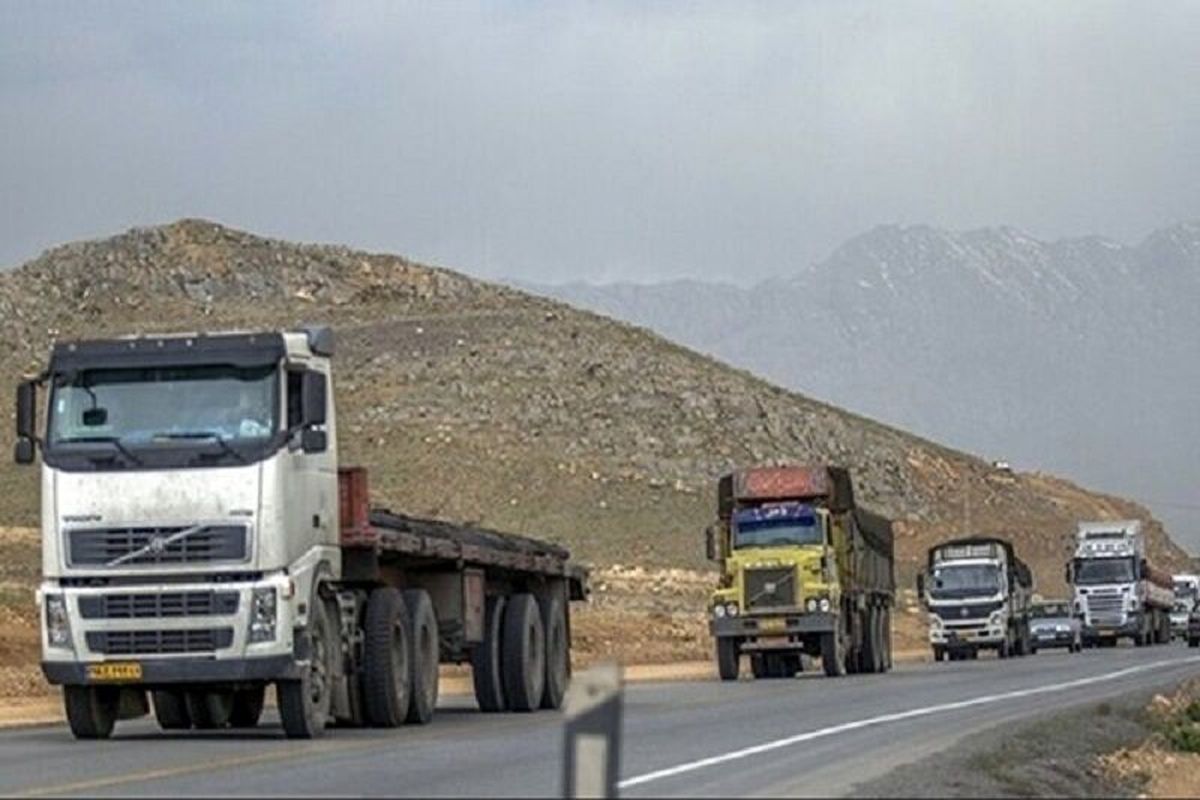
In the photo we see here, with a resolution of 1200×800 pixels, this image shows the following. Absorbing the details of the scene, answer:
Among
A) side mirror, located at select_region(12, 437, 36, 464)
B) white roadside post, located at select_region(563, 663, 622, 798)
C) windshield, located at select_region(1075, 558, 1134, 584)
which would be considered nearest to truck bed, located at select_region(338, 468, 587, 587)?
side mirror, located at select_region(12, 437, 36, 464)

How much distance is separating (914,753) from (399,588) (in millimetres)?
7216

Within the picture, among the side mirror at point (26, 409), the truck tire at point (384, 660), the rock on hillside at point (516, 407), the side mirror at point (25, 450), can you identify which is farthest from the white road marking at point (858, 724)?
the rock on hillside at point (516, 407)

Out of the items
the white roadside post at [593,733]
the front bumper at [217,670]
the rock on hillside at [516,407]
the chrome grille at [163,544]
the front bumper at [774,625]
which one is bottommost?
the white roadside post at [593,733]

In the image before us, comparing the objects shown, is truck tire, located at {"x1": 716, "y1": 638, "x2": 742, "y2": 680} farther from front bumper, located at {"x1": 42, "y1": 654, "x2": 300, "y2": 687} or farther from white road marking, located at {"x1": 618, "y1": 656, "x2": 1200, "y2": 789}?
front bumper, located at {"x1": 42, "y1": 654, "x2": 300, "y2": 687}

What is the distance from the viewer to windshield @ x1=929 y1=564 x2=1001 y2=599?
67875 millimetres

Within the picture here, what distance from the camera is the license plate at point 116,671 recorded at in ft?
84.6

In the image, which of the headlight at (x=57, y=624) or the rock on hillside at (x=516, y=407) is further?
the rock on hillside at (x=516, y=407)

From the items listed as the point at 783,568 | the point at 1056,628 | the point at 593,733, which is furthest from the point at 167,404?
the point at 1056,628

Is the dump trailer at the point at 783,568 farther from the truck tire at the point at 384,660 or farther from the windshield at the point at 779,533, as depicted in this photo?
the truck tire at the point at 384,660

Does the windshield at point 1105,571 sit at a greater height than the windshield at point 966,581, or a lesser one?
greater

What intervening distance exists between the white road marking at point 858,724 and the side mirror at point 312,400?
5.01 m

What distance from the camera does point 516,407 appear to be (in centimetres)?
11650

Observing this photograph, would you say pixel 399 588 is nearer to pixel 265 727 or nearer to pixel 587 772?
pixel 265 727

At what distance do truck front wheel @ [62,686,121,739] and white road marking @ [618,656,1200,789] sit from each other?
6.40m
